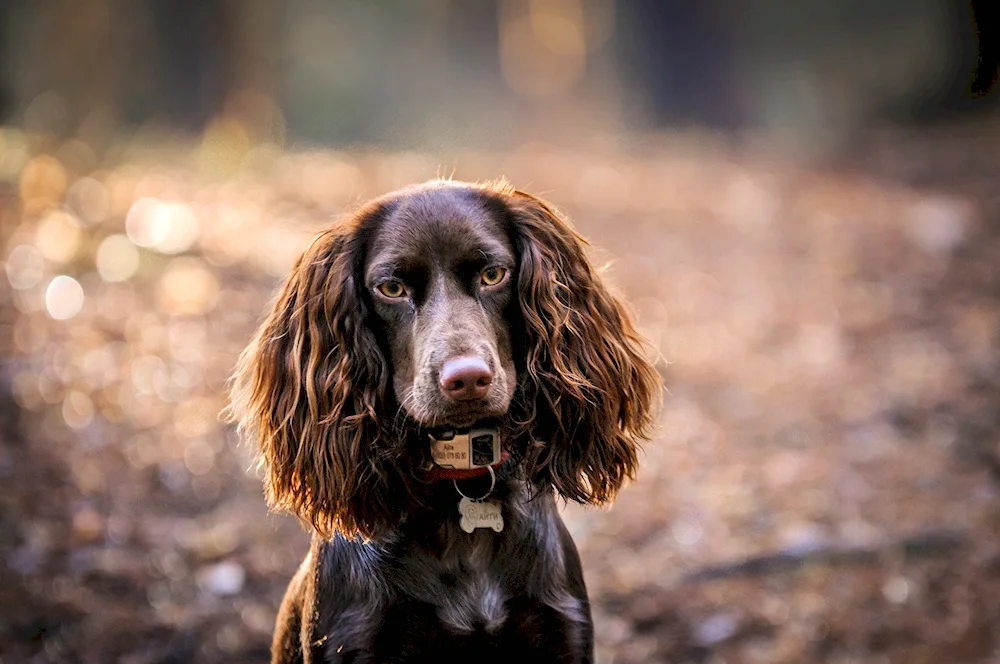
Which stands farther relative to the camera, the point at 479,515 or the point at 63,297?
the point at 63,297

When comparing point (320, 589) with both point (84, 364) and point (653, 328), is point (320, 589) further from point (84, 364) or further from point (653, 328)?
point (653, 328)

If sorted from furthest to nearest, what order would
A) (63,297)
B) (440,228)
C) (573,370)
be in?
(63,297) < (573,370) < (440,228)

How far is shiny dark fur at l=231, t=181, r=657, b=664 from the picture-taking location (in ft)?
9.41

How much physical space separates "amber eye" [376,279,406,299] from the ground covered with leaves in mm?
805

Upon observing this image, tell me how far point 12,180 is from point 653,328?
5589mm

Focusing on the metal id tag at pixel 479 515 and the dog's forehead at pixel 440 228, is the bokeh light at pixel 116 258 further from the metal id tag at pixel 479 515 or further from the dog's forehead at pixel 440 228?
the metal id tag at pixel 479 515

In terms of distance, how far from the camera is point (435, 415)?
9.21 feet

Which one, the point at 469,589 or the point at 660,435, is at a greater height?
the point at 469,589

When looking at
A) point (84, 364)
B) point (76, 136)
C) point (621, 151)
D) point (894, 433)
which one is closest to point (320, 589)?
point (84, 364)

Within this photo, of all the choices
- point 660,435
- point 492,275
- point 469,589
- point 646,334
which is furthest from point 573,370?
point 660,435

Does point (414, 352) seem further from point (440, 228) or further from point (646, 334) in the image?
point (646, 334)

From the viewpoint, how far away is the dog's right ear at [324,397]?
9.89 feet

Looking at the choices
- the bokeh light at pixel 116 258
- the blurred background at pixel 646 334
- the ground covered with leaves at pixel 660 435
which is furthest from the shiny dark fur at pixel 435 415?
the bokeh light at pixel 116 258

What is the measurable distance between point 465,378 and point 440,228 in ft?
1.86
